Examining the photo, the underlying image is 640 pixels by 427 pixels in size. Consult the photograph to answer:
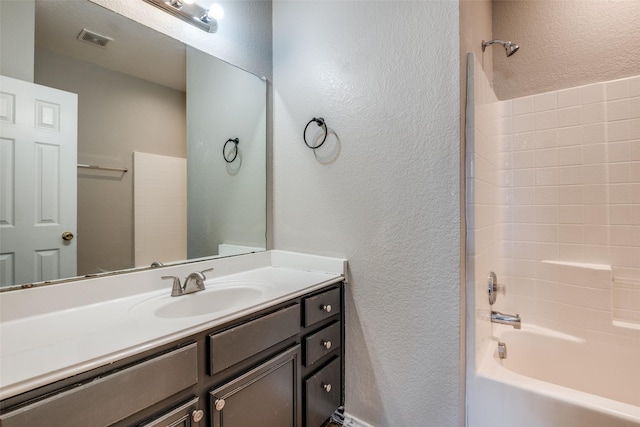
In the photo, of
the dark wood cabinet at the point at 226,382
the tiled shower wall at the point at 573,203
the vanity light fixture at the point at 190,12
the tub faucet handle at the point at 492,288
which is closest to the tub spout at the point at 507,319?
the tub faucet handle at the point at 492,288

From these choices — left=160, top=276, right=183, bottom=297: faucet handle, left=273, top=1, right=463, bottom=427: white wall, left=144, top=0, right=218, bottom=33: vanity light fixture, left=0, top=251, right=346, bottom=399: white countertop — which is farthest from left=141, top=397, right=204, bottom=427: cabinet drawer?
left=144, top=0, right=218, bottom=33: vanity light fixture

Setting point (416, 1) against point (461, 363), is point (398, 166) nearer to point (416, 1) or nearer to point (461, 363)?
point (416, 1)

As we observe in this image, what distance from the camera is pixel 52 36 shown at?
3.53 ft

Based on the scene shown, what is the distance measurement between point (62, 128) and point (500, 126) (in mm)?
2261

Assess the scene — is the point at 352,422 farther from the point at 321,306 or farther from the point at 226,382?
the point at 226,382

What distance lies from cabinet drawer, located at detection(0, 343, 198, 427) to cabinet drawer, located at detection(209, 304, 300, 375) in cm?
7

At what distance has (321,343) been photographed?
1377mm

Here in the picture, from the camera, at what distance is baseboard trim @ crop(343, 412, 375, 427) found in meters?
1.48

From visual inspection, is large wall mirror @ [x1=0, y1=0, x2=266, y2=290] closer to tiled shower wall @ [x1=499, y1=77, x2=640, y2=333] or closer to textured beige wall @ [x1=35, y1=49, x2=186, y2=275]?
textured beige wall @ [x1=35, y1=49, x2=186, y2=275]

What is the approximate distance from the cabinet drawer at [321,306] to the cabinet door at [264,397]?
A: 0.14 meters

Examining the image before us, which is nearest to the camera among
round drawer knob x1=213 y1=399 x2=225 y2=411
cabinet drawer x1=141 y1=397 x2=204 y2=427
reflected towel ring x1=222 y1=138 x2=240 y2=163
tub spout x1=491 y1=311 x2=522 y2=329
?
cabinet drawer x1=141 y1=397 x2=204 y2=427

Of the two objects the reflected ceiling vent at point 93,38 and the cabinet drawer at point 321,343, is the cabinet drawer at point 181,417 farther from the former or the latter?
the reflected ceiling vent at point 93,38

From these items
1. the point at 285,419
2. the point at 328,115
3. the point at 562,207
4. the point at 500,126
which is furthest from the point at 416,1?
the point at 285,419

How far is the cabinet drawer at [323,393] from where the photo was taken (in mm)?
1308
